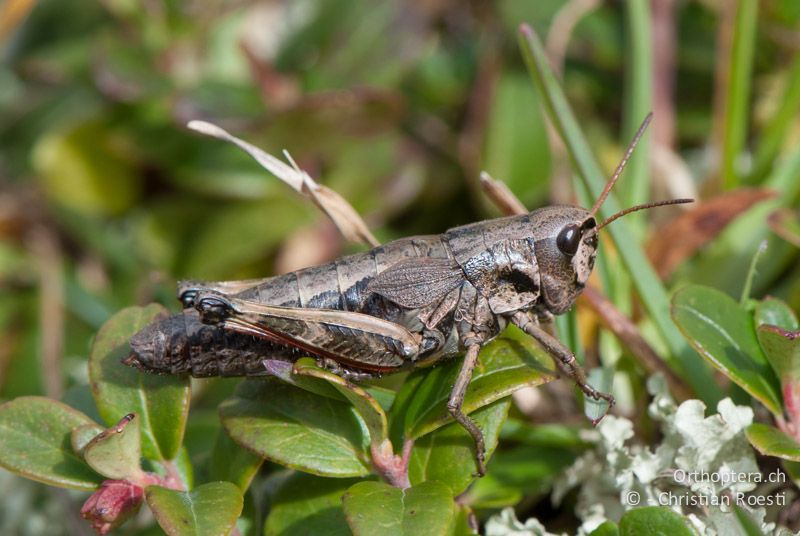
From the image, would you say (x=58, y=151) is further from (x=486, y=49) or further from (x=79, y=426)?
(x=79, y=426)

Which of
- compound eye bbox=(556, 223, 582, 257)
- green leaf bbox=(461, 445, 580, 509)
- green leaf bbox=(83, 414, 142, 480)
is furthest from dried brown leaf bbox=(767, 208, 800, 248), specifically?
green leaf bbox=(83, 414, 142, 480)

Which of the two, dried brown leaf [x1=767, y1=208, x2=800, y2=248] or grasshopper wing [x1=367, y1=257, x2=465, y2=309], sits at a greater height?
grasshopper wing [x1=367, y1=257, x2=465, y2=309]

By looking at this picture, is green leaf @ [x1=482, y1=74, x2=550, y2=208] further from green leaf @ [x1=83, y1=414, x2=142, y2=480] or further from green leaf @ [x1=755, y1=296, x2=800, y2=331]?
green leaf @ [x1=83, y1=414, x2=142, y2=480]

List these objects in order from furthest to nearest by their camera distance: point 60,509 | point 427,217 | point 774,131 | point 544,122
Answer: point 427,217, point 544,122, point 774,131, point 60,509

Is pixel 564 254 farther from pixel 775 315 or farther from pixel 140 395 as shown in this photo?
pixel 140 395

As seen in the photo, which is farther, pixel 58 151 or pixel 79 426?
pixel 58 151

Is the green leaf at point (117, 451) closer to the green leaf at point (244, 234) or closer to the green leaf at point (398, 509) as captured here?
the green leaf at point (398, 509)

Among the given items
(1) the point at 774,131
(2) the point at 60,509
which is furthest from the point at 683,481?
(2) the point at 60,509
